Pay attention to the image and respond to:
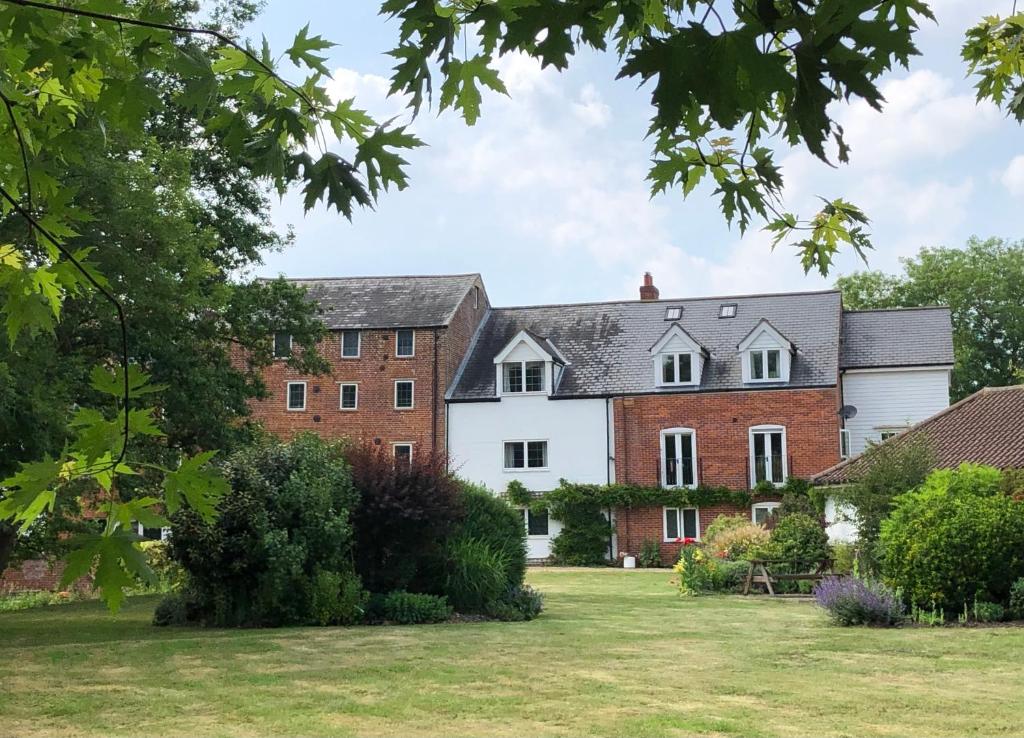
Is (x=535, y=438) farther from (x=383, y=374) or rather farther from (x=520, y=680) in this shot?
(x=520, y=680)

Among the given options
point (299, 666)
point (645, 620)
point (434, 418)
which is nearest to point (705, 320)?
point (434, 418)

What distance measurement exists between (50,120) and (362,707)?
531 centimetres

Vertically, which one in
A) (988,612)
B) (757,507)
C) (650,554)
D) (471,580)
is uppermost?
(757,507)

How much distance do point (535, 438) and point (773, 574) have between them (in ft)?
54.7

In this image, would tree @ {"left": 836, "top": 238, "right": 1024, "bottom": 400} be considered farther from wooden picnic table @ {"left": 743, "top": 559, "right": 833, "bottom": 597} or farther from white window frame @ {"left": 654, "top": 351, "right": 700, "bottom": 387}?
wooden picnic table @ {"left": 743, "top": 559, "right": 833, "bottom": 597}

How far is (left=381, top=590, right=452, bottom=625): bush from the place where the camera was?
49.1 feet

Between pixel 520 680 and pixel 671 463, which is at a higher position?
pixel 671 463

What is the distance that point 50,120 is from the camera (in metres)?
4.32

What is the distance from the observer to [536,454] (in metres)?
38.5

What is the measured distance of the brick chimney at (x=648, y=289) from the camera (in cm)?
4294

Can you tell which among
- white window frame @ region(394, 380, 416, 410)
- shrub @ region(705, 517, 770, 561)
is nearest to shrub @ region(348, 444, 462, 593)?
shrub @ region(705, 517, 770, 561)

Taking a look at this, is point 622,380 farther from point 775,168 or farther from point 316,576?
point 775,168

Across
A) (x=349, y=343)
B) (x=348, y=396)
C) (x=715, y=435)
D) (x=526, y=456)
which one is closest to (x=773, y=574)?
(x=715, y=435)

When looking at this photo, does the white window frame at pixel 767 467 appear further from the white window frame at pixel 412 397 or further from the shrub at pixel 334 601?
the shrub at pixel 334 601
